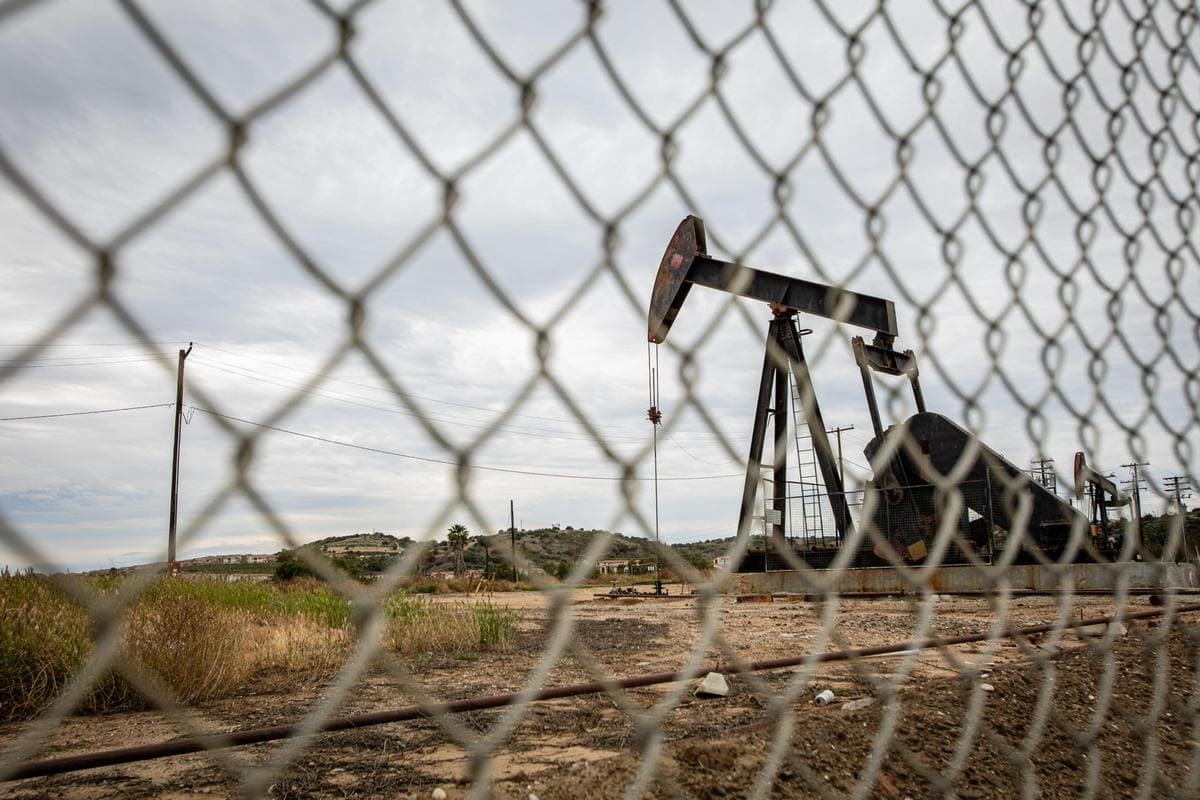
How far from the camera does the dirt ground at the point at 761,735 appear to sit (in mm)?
1206

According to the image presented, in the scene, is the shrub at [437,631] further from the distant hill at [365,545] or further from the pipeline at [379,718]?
the distant hill at [365,545]

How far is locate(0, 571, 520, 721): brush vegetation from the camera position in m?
4.68

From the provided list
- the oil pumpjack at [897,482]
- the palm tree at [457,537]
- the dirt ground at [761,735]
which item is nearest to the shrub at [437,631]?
the dirt ground at [761,735]

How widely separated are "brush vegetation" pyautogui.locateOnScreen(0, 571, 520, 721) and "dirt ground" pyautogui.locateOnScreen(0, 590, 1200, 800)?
0.25m

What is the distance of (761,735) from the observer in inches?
111

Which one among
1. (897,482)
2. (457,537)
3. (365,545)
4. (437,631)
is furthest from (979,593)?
(897,482)

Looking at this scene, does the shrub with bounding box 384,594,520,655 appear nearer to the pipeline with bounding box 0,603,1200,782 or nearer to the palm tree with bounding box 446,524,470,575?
the palm tree with bounding box 446,524,470,575

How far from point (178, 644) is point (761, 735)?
12.7ft

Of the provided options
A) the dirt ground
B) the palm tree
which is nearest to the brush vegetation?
the dirt ground

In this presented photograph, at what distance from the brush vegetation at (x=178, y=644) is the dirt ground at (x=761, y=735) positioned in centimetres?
25

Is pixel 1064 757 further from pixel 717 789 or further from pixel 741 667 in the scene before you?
pixel 741 667

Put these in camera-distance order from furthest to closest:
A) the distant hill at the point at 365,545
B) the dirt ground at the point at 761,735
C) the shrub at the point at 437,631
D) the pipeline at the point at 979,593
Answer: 1. the shrub at the point at 437,631
2. the pipeline at the point at 979,593
3. the dirt ground at the point at 761,735
4. the distant hill at the point at 365,545

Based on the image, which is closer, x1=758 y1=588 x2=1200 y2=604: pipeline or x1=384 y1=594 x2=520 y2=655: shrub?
x1=758 y1=588 x2=1200 y2=604: pipeline

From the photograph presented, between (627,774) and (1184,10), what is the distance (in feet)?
7.89
